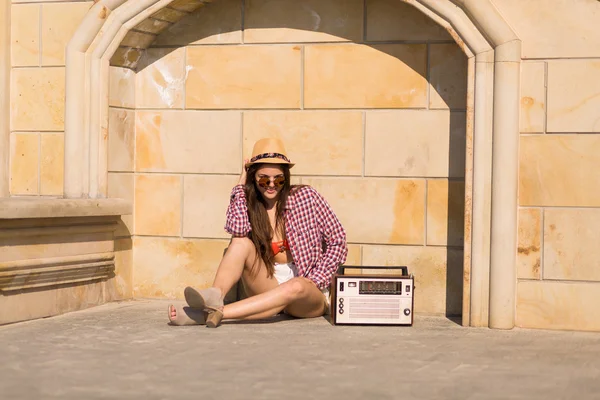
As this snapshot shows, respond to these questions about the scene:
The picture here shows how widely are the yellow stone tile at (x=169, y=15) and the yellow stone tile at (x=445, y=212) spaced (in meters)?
2.39

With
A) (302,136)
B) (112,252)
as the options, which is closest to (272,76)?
(302,136)

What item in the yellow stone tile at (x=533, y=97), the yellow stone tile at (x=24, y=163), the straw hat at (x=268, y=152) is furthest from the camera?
the yellow stone tile at (x=24, y=163)

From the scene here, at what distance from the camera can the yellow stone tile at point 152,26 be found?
8398 mm

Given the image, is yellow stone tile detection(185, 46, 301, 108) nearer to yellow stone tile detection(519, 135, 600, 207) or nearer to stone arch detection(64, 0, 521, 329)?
stone arch detection(64, 0, 521, 329)

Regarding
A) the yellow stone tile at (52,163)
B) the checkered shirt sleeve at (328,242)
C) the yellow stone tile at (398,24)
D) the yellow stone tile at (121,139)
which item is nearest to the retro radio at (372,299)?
the checkered shirt sleeve at (328,242)

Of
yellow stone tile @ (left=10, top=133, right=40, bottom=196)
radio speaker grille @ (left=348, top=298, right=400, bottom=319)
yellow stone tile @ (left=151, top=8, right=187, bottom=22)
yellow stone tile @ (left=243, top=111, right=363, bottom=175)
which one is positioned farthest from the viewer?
yellow stone tile @ (left=10, top=133, right=40, bottom=196)

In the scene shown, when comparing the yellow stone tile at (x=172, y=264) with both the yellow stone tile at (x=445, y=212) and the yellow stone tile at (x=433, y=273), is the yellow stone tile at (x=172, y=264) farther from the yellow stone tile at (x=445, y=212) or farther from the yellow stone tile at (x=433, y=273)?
the yellow stone tile at (x=445, y=212)

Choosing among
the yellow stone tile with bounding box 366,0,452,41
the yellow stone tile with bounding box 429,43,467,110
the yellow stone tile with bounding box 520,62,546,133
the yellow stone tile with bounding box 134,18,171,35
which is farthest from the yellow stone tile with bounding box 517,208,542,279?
the yellow stone tile with bounding box 134,18,171,35

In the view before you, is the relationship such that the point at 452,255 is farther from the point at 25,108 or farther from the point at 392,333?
the point at 25,108

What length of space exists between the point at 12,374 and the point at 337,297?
97.5 inches

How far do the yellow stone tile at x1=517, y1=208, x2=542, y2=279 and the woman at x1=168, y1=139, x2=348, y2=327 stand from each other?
1.22 meters

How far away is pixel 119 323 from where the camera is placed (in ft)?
24.0

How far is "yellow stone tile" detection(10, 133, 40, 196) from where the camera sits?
28.3ft

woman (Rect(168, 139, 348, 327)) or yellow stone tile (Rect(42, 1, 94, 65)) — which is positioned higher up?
yellow stone tile (Rect(42, 1, 94, 65))
